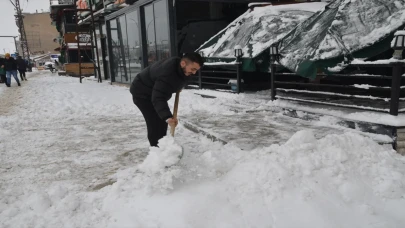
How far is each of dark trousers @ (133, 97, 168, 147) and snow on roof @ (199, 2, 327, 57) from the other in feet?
13.9

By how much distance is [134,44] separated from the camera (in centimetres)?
1255

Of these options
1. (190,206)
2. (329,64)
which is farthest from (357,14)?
(190,206)

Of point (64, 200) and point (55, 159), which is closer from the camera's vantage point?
point (64, 200)

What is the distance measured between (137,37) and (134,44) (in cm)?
52

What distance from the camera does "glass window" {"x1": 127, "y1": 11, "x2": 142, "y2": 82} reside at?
39.5 ft

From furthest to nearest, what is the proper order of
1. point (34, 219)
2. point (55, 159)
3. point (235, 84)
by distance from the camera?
point (235, 84) → point (55, 159) → point (34, 219)

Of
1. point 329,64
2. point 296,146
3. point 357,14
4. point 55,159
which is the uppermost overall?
point 357,14

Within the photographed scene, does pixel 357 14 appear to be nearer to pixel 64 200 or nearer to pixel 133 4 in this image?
pixel 64 200

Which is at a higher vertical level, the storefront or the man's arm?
the storefront

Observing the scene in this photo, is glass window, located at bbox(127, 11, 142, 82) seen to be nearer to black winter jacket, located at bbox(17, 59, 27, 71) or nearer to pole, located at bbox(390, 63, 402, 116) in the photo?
pole, located at bbox(390, 63, 402, 116)

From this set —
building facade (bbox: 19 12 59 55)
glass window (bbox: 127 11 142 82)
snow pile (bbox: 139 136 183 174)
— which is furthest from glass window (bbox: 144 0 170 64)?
building facade (bbox: 19 12 59 55)

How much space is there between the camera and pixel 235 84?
27.0 feet

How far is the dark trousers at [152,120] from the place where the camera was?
381 cm

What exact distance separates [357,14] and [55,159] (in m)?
5.61
